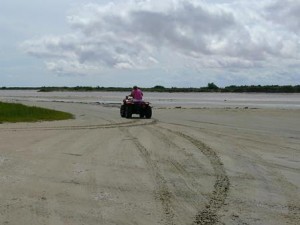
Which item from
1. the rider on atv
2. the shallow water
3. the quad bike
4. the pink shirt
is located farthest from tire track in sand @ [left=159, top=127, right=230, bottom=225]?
the shallow water

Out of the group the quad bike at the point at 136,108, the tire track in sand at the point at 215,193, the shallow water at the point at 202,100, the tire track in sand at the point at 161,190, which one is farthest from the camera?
the shallow water at the point at 202,100

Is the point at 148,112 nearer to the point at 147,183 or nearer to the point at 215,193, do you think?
the point at 147,183

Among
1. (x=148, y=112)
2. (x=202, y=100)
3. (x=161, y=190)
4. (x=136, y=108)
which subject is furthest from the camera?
(x=202, y=100)

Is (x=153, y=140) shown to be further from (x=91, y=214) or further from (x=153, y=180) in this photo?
(x=91, y=214)

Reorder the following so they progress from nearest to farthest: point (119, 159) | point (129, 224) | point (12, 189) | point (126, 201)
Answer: point (129, 224)
point (126, 201)
point (12, 189)
point (119, 159)

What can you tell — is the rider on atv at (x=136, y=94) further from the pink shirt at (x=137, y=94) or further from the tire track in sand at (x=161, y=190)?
the tire track in sand at (x=161, y=190)

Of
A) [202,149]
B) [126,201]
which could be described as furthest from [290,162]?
[126,201]

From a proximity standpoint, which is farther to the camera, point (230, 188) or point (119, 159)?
point (119, 159)

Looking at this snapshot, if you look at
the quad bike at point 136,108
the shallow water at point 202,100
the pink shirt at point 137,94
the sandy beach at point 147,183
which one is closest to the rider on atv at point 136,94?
the pink shirt at point 137,94

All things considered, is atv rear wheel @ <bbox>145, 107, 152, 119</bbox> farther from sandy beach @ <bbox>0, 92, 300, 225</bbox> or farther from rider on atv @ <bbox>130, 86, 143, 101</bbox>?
sandy beach @ <bbox>0, 92, 300, 225</bbox>

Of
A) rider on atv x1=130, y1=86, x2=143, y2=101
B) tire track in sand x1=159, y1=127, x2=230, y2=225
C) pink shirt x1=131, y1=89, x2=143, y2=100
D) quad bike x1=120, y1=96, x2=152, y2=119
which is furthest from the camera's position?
pink shirt x1=131, y1=89, x2=143, y2=100

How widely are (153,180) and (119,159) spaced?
2.49 meters

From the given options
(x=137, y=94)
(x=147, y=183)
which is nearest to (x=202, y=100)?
(x=137, y=94)

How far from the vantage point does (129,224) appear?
19.2 feet
